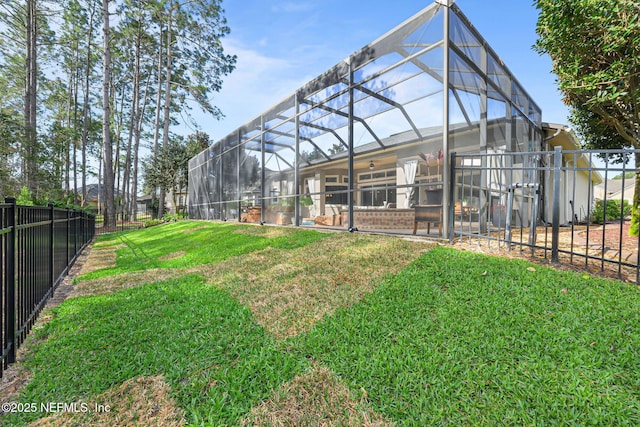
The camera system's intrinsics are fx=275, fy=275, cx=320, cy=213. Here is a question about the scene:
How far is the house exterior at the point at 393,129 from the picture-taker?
191 inches

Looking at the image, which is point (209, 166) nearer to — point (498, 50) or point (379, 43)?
point (379, 43)

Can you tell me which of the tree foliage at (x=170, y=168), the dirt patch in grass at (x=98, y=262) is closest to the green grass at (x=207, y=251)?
the dirt patch in grass at (x=98, y=262)

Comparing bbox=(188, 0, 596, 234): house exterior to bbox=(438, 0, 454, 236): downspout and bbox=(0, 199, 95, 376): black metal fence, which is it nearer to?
bbox=(438, 0, 454, 236): downspout

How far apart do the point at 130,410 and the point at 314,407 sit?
3.58ft

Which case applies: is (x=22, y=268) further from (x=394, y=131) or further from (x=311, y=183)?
(x=394, y=131)

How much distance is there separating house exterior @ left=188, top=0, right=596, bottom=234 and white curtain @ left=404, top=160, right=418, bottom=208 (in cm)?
2

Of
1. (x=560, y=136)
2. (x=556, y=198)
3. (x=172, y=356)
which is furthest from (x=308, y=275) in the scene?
(x=560, y=136)

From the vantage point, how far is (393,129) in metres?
6.59

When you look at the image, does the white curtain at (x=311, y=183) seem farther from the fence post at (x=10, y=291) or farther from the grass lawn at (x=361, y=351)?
the fence post at (x=10, y=291)

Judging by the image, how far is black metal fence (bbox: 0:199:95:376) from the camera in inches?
82.9

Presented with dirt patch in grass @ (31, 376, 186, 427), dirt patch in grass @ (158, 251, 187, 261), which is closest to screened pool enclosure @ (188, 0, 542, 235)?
dirt patch in grass @ (158, 251, 187, 261)

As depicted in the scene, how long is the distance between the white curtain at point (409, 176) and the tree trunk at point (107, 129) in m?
14.3

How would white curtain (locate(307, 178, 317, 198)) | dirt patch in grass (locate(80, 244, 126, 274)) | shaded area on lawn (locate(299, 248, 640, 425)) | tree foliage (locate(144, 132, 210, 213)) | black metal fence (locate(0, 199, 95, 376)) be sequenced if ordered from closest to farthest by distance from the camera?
shaded area on lawn (locate(299, 248, 640, 425))
black metal fence (locate(0, 199, 95, 376))
dirt patch in grass (locate(80, 244, 126, 274))
white curtain (locate(307, 178, 317, 198))
tree foliage (locate(144, 132, 210, 213))

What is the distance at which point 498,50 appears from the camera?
6680 millimetres
